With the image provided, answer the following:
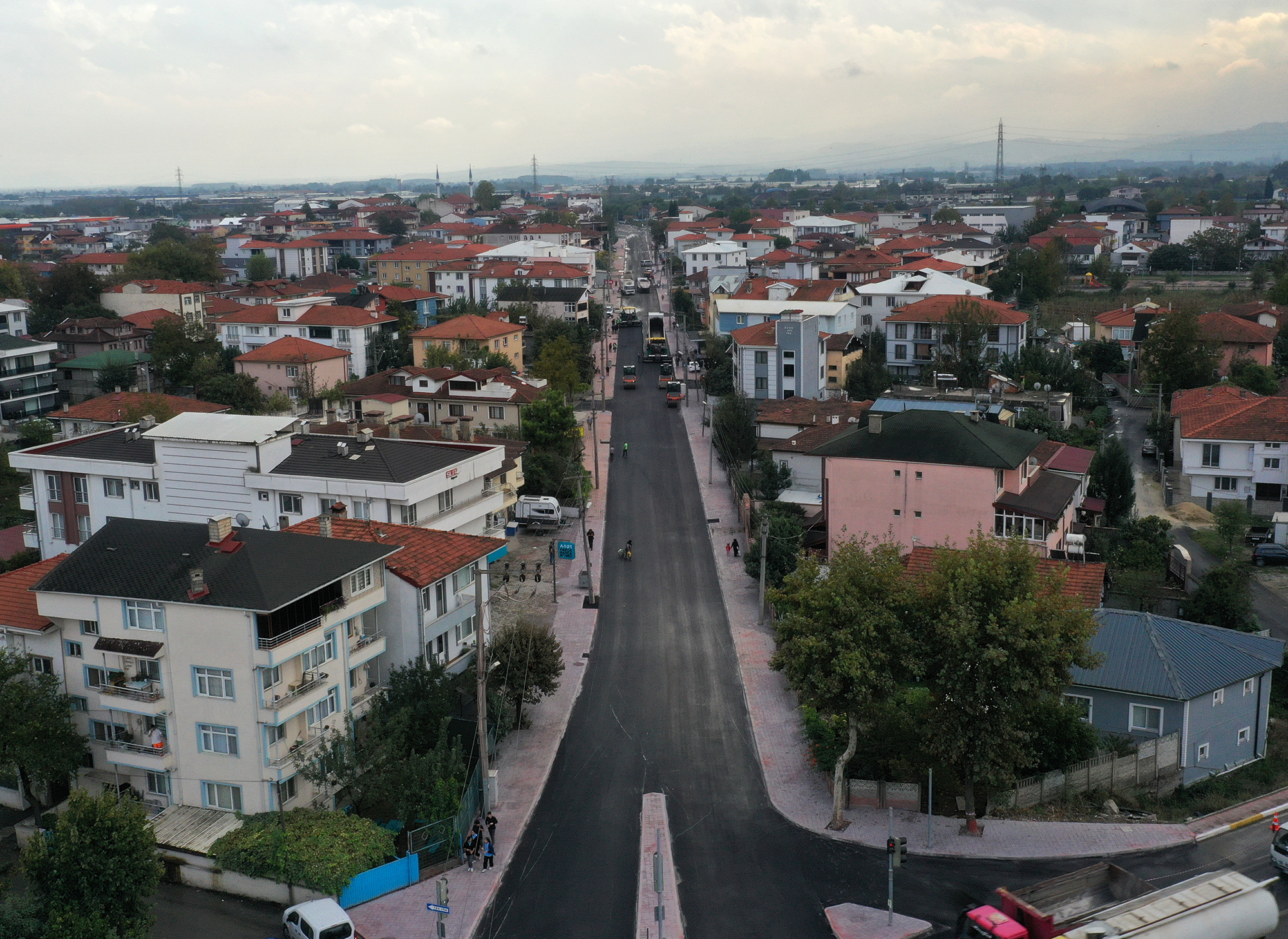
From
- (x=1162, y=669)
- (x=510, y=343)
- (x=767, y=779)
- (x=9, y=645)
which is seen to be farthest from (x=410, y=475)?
(x=510, y=343)

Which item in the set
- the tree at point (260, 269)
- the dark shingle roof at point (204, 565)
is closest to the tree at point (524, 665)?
the dark shingle roof at point (204, 565)

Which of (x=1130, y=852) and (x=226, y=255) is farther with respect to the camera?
(x=226, y=255)

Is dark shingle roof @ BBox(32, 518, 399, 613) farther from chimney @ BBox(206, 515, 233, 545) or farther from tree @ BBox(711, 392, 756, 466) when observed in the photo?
tree @ BBox(711, 392, 756, 466)

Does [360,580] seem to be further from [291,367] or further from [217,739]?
[291,367]

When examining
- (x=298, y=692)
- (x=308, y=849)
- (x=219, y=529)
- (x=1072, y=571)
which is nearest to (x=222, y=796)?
(x=298, y=692)

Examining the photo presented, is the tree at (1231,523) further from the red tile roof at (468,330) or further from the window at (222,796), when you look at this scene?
the red tile roof at (468,330)

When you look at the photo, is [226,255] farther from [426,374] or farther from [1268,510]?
[1268,510]

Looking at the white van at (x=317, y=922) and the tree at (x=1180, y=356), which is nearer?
the white van at (x=317, y=922)
